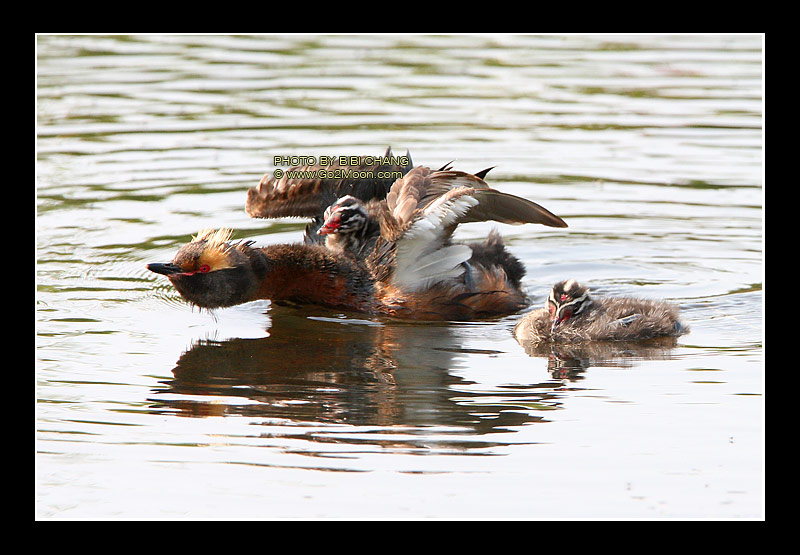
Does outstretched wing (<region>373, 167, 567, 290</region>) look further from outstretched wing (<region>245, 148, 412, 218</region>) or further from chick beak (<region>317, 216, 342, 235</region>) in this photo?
outstretched wing (<region>245, 148, 412, 218</region>)

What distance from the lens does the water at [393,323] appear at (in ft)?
19.6

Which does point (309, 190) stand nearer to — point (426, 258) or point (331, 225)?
point (331, 225)

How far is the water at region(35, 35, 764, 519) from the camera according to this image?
596 centimetres

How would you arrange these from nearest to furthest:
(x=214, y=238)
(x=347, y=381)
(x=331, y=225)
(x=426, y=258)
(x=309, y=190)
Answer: (x=347, y=381), (x=214, y=238), (x=426, y=258), (x=331, y=225), (x=309, y=190)

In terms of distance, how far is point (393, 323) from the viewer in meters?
8.86

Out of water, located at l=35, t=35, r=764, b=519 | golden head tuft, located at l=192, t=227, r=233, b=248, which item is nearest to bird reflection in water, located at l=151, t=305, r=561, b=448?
water, located at l=35, t=35, r=764, b=519

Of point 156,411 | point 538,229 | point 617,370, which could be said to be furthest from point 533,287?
point 156,411

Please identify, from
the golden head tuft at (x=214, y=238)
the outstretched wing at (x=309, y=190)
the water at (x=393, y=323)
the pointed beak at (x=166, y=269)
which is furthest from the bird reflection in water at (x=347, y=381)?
the outstretched wing at (x=309, y=190)

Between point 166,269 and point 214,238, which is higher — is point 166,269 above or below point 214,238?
below

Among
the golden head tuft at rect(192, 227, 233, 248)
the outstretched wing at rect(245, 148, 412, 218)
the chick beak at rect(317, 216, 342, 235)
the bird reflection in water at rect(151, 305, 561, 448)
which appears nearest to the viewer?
the bird reflection in water at rect(151, 305, 561, 448)

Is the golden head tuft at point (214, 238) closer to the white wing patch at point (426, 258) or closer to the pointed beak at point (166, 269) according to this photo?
the pointed beak at point (166, 269)

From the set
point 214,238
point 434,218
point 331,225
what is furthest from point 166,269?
point 434,218

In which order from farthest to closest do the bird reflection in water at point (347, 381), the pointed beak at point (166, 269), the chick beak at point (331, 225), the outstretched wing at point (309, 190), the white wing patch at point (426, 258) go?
the outstretched wing at point (309, 190)
the chick beak at point (331, 225)
the white wing patch at point (426, 258)
the pointed beak at point (166, 269)
the bird reflection in water at point (347, 381)

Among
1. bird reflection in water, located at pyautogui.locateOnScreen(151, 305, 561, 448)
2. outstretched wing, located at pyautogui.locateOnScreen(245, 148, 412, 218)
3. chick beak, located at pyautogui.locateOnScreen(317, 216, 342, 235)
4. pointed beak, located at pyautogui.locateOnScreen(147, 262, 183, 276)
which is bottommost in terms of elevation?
bird reflection in water, located at pyautogui.locateOnScreen(151, 305, 561, 448)
